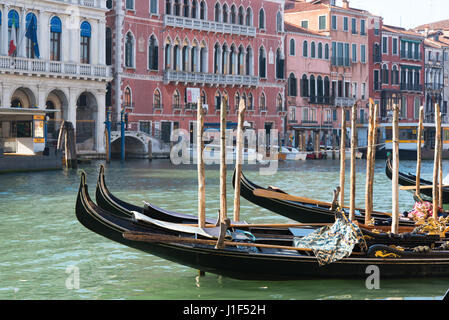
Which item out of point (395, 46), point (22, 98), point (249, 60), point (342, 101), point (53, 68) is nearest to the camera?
point (53, 68)

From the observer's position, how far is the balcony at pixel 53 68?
23891 millimetres

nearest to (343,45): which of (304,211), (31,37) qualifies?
(31,37)

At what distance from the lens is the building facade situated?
79.0ft

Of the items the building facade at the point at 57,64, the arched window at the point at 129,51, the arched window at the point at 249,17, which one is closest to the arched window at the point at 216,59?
the arched window at the point at 249,17

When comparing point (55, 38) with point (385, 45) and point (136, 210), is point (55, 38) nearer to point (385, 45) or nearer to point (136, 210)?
point (136, 210)

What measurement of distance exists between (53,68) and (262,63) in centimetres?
1111

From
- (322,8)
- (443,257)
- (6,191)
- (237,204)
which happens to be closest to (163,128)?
(322,8)

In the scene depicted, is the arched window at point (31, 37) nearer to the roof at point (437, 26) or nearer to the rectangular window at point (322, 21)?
the rectangular window at point (322, 21)

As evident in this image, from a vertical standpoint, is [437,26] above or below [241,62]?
above

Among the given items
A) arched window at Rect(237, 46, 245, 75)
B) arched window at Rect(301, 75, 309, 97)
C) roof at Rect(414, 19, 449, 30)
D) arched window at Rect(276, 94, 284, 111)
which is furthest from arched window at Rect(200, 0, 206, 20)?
roof at Rect(414, 19, 449, 30)

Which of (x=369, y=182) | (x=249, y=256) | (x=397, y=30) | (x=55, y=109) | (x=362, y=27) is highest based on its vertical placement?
(x=397, y=30)

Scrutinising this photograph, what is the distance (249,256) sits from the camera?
6402mm

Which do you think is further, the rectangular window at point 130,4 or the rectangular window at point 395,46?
the rectangular window at point 395,46

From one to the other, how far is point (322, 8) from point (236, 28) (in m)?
6.94
